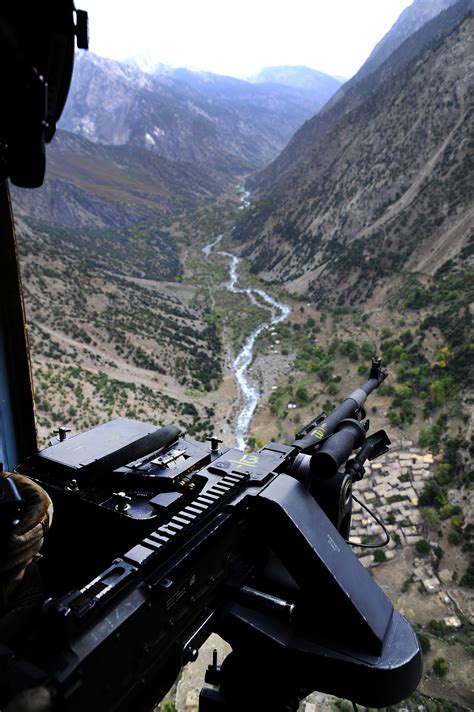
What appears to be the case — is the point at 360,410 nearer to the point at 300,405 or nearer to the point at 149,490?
the point at 149,490

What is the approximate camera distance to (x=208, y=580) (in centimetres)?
315

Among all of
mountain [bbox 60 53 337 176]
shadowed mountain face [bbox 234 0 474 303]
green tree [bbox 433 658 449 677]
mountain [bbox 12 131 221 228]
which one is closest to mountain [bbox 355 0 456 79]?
mountain [bbox 60 53 337 176]

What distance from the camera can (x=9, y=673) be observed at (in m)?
2.09

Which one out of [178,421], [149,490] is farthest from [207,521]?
[178,421]

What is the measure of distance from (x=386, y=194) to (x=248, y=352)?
2121 centimetres

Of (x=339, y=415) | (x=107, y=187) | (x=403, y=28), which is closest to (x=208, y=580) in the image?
(x=339, y=415)

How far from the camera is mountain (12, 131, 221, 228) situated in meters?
84.0

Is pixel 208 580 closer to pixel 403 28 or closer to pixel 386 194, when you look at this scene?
pixel 386 194

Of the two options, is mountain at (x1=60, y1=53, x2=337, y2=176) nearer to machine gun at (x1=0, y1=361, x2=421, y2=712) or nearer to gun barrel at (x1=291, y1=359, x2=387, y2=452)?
gun barrel at (x1=291, y1=359, x2=387, y2=452)

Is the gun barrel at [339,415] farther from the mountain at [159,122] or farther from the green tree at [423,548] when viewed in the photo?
the mountain at [159,122]

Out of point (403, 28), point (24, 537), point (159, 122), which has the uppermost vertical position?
point (403, 28)

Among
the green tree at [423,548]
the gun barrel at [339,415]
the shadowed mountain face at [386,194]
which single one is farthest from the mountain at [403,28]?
the gun barrel at [339,415]

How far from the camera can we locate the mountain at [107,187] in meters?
84.0

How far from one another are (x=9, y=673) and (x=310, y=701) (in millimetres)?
12903
